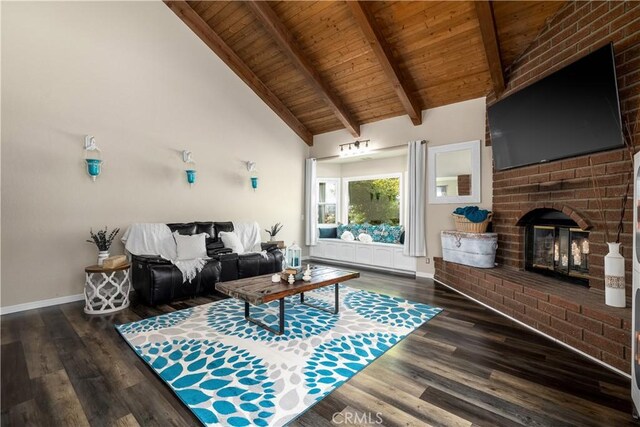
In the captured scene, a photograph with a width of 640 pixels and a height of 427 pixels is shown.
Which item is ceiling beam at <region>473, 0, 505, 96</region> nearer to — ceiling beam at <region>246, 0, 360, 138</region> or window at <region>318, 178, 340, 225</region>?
ceiling beam at <region>246, 0, 360, 138</region>

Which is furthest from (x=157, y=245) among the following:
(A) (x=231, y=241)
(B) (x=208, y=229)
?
(A) (x=231, y=241)

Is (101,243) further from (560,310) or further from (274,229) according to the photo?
(560,310)

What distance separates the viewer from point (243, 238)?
16.7ft

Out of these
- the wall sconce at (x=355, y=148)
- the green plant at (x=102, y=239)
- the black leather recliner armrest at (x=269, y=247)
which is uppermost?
the wall sconce at (x=355, y=148)

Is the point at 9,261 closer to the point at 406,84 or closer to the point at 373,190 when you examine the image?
the point at 406,84

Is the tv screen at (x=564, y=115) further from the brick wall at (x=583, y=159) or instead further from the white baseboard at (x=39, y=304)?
the white baseboard at (x=39, y=304)

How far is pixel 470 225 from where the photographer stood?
13.4 feet

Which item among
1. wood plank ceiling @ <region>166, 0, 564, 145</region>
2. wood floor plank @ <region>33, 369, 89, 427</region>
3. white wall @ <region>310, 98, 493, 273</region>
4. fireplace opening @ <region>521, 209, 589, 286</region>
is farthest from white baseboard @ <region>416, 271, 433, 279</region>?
wood floor plank @ <region>33, 369, 89, 427</region>

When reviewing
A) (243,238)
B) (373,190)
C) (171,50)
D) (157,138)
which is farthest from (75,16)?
(373,190)

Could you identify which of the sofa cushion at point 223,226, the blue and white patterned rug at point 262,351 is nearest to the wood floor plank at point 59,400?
the blue and white patterned rug at point 262,351

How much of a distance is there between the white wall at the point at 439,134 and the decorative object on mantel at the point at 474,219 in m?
0.41

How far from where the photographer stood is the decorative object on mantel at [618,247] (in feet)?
7.42

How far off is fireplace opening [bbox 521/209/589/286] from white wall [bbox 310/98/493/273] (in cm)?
81

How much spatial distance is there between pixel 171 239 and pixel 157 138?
61.3 inches
